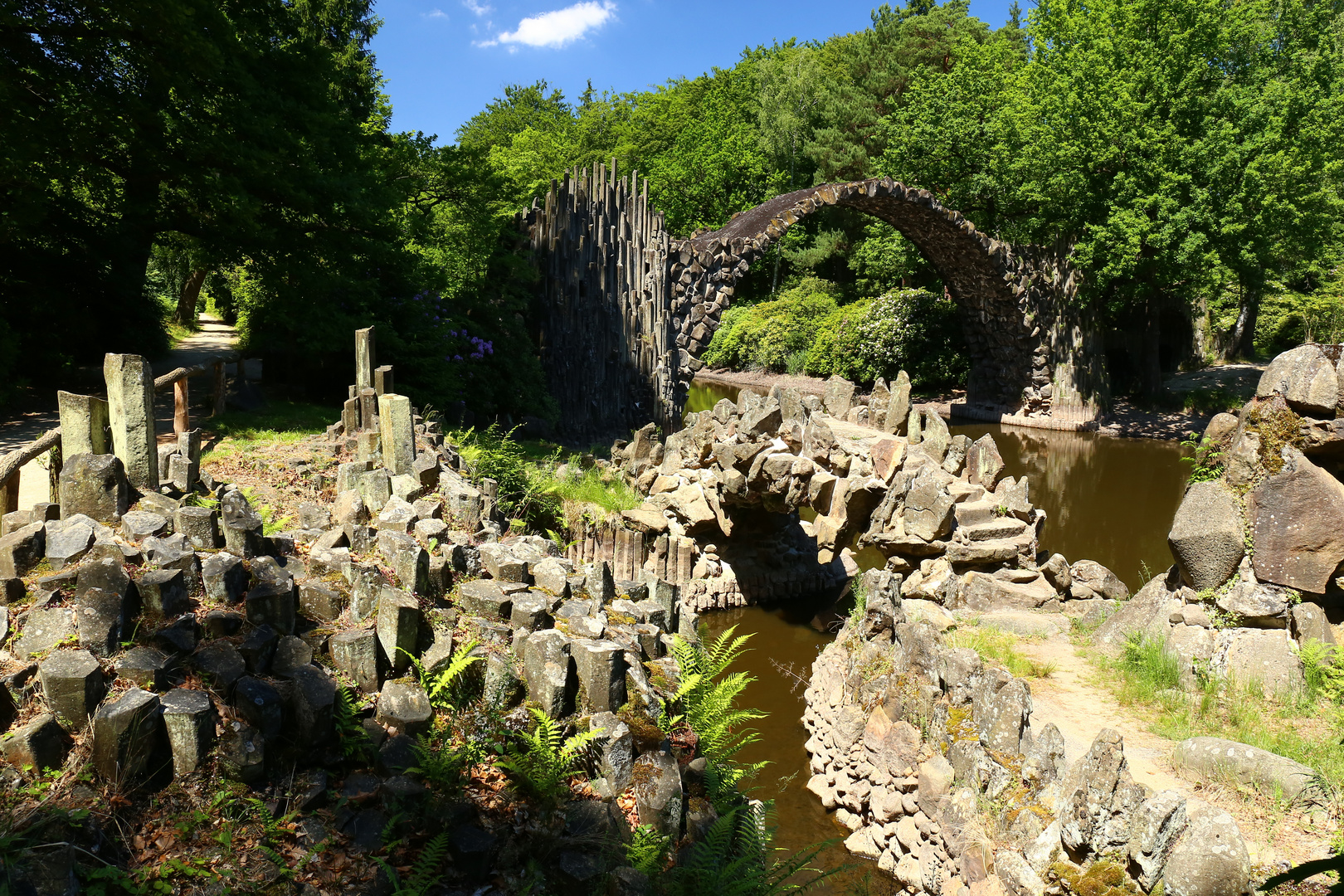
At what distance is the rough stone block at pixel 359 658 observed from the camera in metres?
3.73

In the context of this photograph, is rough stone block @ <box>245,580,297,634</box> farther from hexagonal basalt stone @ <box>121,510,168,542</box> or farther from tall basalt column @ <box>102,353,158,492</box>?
tall basalt column @ <box>102,353,158,492</box>

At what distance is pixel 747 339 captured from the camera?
34.3 meters

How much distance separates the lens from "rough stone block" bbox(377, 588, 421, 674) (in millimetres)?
3842

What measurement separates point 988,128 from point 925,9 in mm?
19372

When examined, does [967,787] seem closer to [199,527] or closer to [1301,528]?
[1301,528]

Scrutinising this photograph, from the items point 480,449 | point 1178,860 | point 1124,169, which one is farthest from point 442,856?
point 1124,169

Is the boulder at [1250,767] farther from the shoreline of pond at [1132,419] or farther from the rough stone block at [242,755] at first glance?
the shoreline of pond at [1132,419]

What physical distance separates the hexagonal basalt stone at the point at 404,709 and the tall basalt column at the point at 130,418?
2.28 meters

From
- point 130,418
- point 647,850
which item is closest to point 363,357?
point 130,418

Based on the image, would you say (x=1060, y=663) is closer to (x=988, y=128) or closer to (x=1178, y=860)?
(x=1178, y=860)

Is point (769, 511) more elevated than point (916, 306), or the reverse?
point (916, 306)

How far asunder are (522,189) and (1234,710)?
15.4 meters

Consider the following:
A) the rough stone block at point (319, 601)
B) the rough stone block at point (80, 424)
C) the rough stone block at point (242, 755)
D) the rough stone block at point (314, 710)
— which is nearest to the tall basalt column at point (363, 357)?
the rough stone block at point (80, 424)

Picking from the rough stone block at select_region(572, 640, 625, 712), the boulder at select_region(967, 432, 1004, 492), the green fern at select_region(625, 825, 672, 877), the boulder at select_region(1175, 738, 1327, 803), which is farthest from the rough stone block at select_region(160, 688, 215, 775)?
the boulder at select_region(967, 432, 1004, 492)
